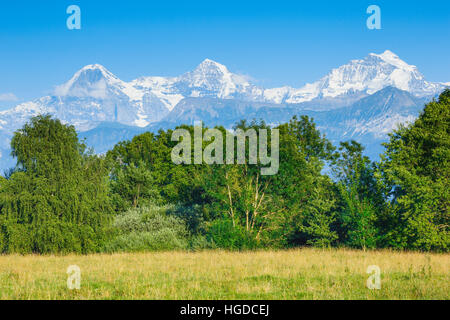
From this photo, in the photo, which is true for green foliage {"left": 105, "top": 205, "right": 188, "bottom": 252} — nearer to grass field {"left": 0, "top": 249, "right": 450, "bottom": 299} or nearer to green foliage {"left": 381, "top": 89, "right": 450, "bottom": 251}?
grass field {"left": 0, "top": 249, "right": 450, "bottom": 299}

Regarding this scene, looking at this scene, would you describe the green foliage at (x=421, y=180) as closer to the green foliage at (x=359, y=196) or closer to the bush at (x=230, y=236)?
the green foliage at (x=359, y=196)

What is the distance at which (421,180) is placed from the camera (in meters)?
28.2

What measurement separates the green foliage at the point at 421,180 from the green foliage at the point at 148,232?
687 inches

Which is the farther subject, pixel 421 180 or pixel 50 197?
pixel 50 197

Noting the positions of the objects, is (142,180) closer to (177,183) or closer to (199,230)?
(177,183)

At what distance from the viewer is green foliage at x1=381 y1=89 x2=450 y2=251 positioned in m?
27.3

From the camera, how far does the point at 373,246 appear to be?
30.4 m

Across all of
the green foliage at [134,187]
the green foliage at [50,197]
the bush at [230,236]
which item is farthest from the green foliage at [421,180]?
the green foliage at [134,187]

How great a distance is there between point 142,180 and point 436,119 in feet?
125

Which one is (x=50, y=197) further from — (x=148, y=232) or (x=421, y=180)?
(x=421, y=180)

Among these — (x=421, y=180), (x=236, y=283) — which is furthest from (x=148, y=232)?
(x=236, y=283)

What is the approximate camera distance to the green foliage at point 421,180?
27297 millimetres

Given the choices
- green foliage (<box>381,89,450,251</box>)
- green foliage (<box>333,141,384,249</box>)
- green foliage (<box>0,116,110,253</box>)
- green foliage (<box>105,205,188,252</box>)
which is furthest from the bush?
green foliage (<box>0,116,110,253</box>)

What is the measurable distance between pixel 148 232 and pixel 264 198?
1158cm
